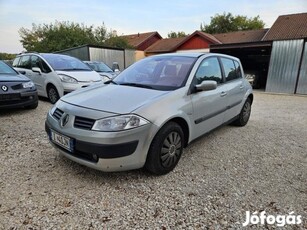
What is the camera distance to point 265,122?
→ 547 cm

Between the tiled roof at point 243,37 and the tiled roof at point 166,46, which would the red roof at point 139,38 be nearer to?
the tiled roof at point 166,46

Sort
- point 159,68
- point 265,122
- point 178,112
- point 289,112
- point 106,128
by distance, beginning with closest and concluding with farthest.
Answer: point 106,128 < point 178,112 < point 159,68 < point 265,122 < point 289,112

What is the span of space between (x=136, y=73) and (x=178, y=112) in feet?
3.69

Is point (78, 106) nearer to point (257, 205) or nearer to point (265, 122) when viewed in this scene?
point (257, 205)

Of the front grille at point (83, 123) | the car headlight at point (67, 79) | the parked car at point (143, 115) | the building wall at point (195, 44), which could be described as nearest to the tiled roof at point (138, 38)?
the building wall at point (195, 44)

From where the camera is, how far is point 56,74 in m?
6.05

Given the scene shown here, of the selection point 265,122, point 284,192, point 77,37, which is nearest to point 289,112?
point 265,122

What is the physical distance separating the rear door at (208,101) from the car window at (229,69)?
0.25m

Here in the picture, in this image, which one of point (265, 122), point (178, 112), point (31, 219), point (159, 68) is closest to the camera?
point (31, 219)

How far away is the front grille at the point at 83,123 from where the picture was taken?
2271mm

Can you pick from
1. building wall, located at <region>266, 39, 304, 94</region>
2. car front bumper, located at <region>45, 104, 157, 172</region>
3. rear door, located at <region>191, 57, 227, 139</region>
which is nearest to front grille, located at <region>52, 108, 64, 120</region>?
car front bumper, located at <region>45, 104, 157, 172</region>

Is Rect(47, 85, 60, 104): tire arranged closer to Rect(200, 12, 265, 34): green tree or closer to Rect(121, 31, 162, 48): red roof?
Rect(121, 31, 162, 48): red roof

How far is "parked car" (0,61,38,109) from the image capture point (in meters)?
4.74

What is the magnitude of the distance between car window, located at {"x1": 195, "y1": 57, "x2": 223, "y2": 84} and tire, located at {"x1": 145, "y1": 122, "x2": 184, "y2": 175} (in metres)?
0.87
